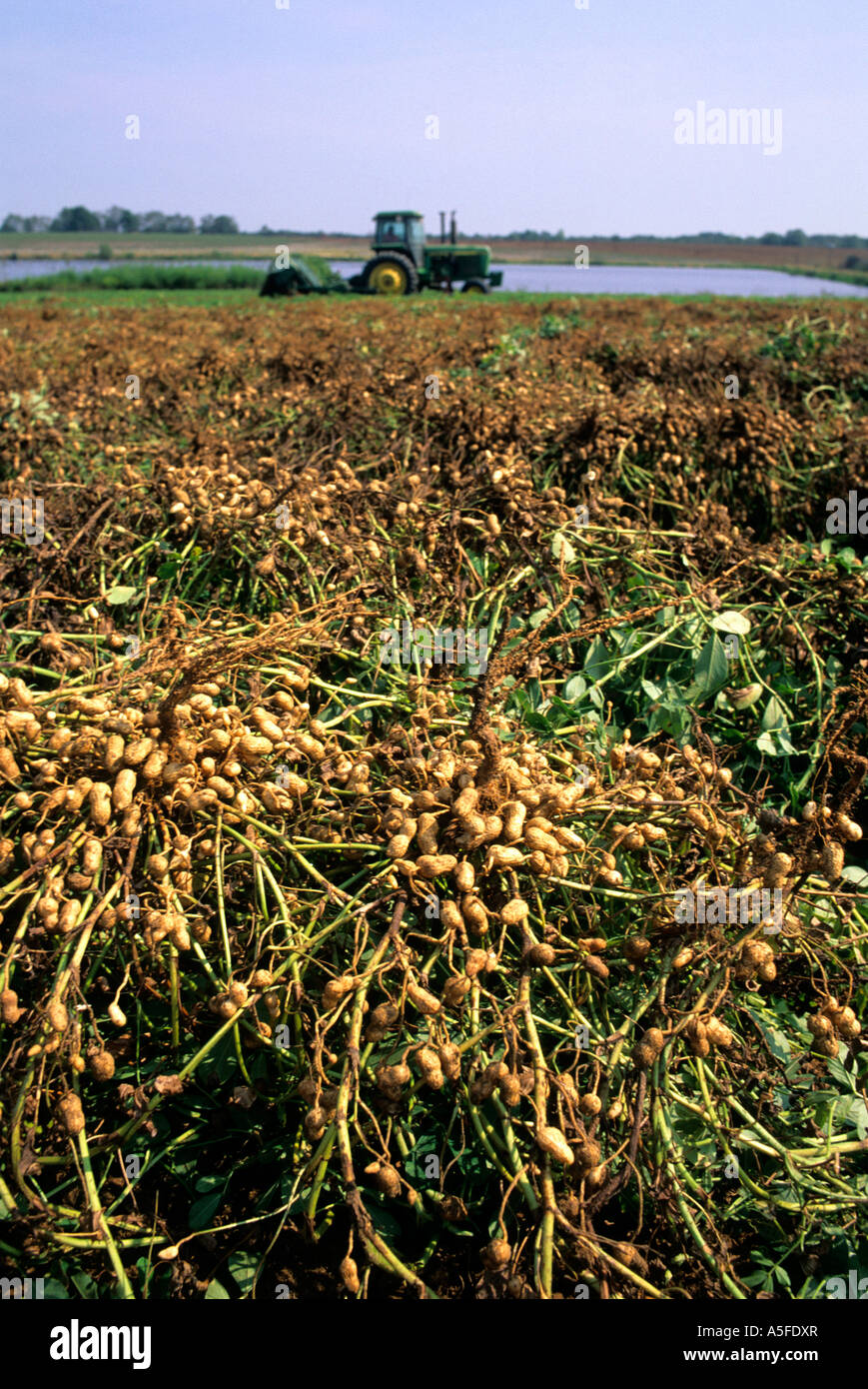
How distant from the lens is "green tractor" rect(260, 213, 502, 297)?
24.0m

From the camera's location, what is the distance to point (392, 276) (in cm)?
2409

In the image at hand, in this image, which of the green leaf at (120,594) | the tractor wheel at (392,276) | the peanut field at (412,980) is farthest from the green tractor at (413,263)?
the peanut field at (412,980)

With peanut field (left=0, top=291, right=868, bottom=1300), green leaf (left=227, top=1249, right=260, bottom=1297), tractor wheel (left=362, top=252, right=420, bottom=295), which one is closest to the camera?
peanut field (left=0, top=291, right=868, bottom=1300)

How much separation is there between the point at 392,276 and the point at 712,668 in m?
24.2

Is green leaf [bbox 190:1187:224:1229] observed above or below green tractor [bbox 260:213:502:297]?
below

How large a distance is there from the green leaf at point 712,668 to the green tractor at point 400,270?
23.2 metres

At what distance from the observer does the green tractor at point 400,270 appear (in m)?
24.0

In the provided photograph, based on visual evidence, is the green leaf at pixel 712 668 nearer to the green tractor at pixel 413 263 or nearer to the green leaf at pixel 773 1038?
the green leaf at pixel 773 1038

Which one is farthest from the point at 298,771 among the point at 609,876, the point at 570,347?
the point at 570,347

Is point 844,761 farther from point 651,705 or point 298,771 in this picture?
point 298,771

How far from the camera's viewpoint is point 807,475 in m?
3.97

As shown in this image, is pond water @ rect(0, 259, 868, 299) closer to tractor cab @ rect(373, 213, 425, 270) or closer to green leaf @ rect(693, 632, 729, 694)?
tractor cab @ rect(373, 213, 425, 270)

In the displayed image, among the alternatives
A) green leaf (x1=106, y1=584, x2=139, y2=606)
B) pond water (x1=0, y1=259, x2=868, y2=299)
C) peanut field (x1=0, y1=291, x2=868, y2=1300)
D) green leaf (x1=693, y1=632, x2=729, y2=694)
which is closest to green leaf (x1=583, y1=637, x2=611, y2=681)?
peanut field (x1=0, y1=291, x2=868, y2=1300)

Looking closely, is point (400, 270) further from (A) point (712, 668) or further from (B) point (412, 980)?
(B) point (412, 980)
